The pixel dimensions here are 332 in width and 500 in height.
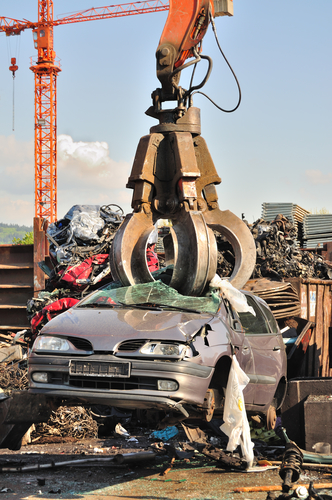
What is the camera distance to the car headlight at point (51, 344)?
212 inches

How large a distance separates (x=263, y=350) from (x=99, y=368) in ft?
8.45

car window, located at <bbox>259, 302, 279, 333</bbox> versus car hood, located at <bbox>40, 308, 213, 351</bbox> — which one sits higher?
car hood, located at <bbox>40, 308, 213, 351</bbox>

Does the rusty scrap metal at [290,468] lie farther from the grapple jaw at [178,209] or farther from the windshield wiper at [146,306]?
the grapple jaw at [178,209]

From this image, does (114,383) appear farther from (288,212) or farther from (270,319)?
(288,212)

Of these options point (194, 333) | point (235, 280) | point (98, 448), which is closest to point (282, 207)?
point (235, 280)

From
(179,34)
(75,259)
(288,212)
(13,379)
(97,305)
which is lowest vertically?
(13,379)

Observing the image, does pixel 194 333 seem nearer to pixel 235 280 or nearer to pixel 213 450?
pixel 213 450

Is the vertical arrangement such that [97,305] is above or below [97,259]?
below

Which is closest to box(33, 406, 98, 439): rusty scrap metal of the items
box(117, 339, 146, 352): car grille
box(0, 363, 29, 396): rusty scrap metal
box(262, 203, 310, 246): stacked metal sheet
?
box(0, 363, 29, 396): rusty scrap metal

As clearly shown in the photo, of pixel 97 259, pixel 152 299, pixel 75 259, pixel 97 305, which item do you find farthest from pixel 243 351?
pixel 75 259

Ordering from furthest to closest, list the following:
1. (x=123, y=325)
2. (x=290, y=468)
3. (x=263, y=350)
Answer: (x=263, y=350) < (x=290, y=468) < (x=123, y=325)

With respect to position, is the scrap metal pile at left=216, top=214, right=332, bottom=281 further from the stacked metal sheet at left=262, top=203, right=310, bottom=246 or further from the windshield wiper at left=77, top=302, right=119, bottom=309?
the windshield wiper at left=77, top=302, right=119, bottom=309

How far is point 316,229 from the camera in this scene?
1947cm

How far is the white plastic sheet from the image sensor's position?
219 inches
